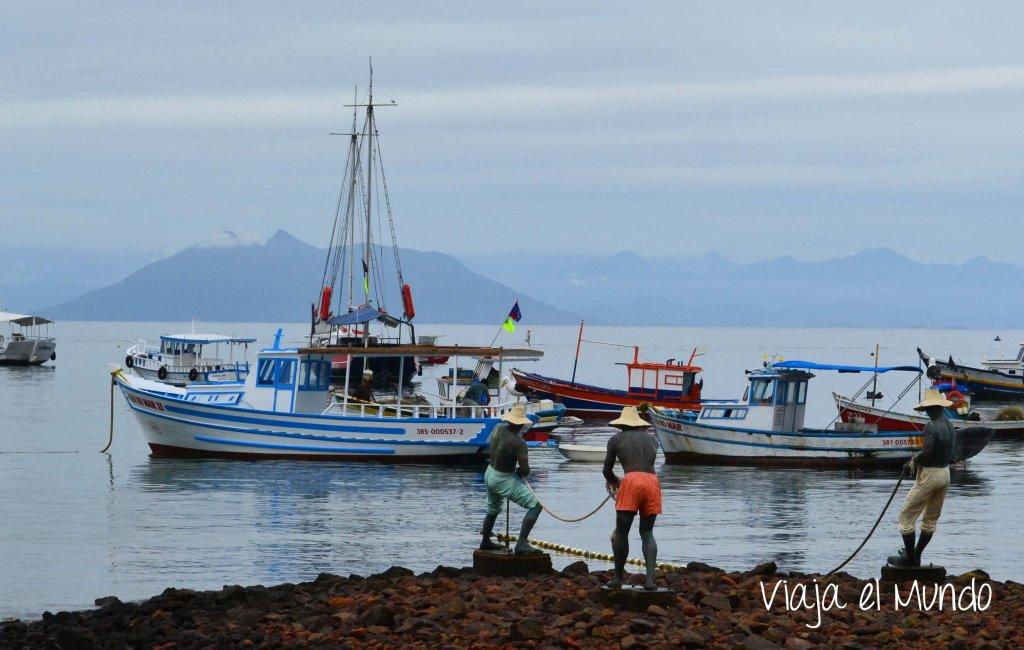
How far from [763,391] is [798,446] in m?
1.78

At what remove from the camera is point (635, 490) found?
52.9 ft

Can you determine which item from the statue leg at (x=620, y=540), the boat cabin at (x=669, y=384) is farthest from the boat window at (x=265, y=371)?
the statue leg at (x=620, y=540)

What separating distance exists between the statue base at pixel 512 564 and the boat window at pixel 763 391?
22660 mm

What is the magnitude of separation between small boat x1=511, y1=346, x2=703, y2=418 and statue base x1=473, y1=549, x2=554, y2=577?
3867cm

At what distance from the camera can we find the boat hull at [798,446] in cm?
4088

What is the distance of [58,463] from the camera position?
43.8 m

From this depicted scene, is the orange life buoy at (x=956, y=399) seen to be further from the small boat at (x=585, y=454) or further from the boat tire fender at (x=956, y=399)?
the small boat at (x=585, y=454)

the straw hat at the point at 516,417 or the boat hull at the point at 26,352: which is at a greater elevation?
the straw hat at the point at 516,417

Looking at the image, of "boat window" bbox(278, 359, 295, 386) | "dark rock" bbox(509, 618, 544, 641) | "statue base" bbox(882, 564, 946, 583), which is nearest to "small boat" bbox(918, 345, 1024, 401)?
"boat window" bbox(278, 359, 295, 386)

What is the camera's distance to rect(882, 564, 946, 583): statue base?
18578mm

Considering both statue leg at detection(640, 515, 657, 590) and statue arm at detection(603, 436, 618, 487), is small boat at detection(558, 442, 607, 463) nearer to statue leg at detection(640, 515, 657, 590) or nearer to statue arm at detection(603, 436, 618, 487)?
statue arm at detection(603, 436, 618, 487)

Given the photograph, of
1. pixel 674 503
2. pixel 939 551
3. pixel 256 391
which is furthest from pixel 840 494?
pixel 256 391

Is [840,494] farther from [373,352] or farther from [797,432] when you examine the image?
[373,352]

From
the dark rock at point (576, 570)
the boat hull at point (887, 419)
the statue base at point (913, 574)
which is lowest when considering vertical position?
the dark rock at point (576, 570)
